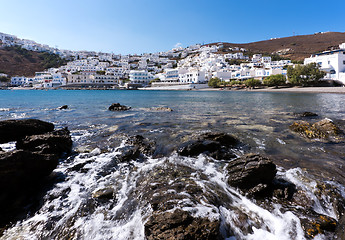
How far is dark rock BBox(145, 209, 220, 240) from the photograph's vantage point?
3075 millimetres

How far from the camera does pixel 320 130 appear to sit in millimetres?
9500

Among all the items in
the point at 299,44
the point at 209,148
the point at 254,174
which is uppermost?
the point at 299,44

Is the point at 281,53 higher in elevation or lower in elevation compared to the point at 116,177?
higher

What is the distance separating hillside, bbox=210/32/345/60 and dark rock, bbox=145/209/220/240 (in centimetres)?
16777

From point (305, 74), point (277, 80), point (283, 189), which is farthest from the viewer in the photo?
point (277, 80)

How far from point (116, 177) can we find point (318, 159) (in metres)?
7.40

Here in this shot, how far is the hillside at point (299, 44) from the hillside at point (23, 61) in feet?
666

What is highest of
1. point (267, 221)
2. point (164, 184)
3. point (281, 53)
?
point (281, 53)

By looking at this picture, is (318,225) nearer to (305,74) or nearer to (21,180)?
(21,180)

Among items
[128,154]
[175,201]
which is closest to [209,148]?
[128,154]

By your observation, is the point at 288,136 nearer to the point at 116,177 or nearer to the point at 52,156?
the point at 116,177

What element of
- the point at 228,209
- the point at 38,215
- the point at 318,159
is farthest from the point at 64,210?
the point at 318,159

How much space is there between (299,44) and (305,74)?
143623 millimetres

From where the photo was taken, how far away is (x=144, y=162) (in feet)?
22.0
